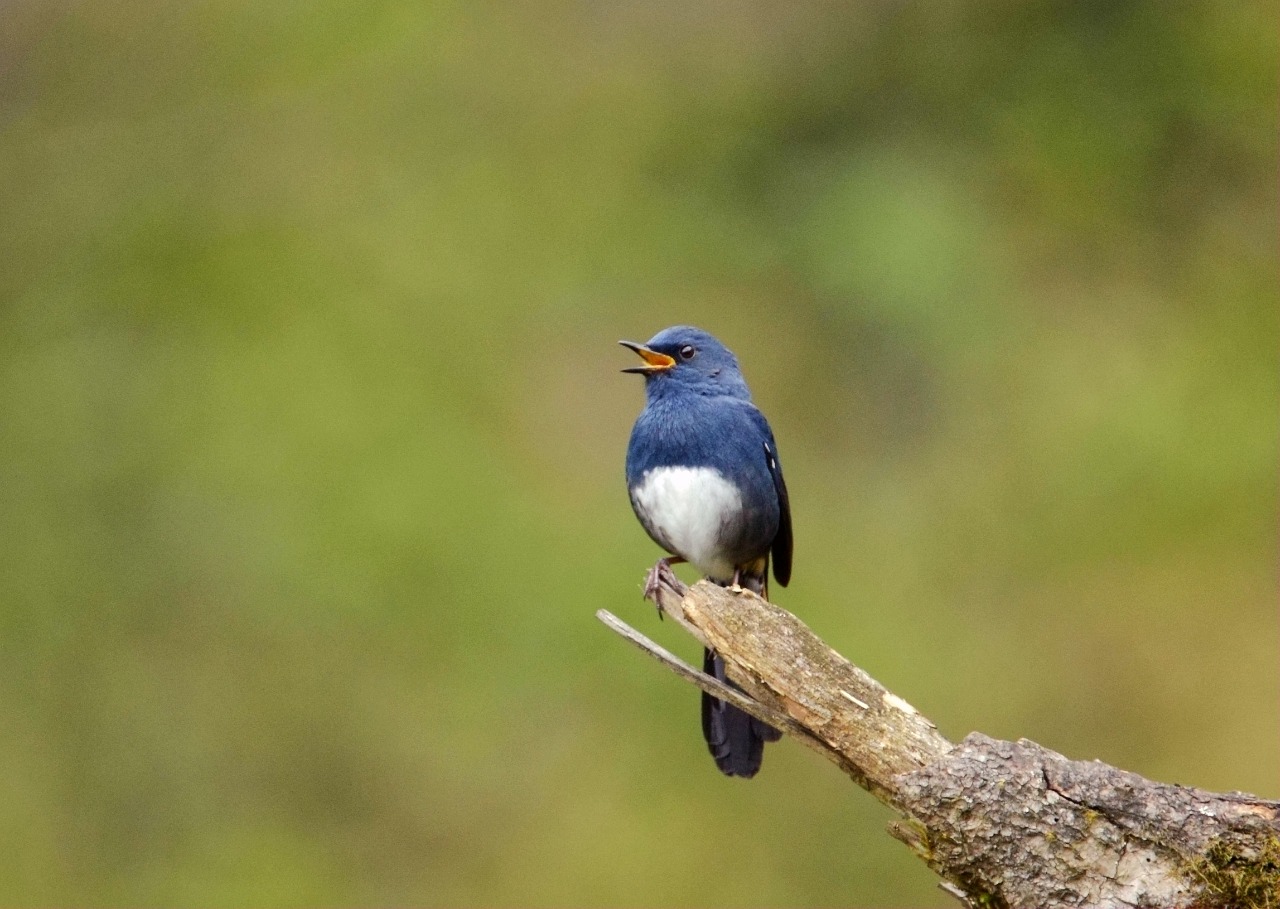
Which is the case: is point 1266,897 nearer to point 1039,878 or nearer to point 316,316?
point 1039,878

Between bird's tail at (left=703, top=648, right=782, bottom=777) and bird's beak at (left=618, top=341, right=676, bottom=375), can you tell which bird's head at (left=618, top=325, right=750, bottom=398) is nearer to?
bird's beak at (left=618, top=341, right=676, bottom=375)

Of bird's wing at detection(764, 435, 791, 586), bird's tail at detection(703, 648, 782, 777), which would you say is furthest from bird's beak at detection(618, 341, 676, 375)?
bird's tail at detection(703, 648, 782, 777)

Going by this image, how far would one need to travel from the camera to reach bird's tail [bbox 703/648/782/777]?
5496mm

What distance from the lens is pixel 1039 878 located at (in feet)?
12.4

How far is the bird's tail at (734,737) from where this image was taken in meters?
5.50

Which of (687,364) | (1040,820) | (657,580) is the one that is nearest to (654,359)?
(687,364)

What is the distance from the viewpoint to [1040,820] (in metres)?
3.76

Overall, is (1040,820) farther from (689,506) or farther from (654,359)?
(654,359)

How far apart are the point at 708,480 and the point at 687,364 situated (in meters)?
0.55

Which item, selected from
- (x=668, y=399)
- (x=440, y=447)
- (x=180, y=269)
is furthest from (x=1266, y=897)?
A: (x=180, y=269)

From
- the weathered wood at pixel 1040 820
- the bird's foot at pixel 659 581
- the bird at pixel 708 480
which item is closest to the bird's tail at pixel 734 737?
the bird at pixel 708 480

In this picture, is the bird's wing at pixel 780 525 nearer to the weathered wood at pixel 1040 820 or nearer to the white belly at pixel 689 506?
the white belly at pixel 689 506

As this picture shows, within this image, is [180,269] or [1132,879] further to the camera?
[180,269]

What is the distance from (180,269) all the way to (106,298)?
0.50 m
